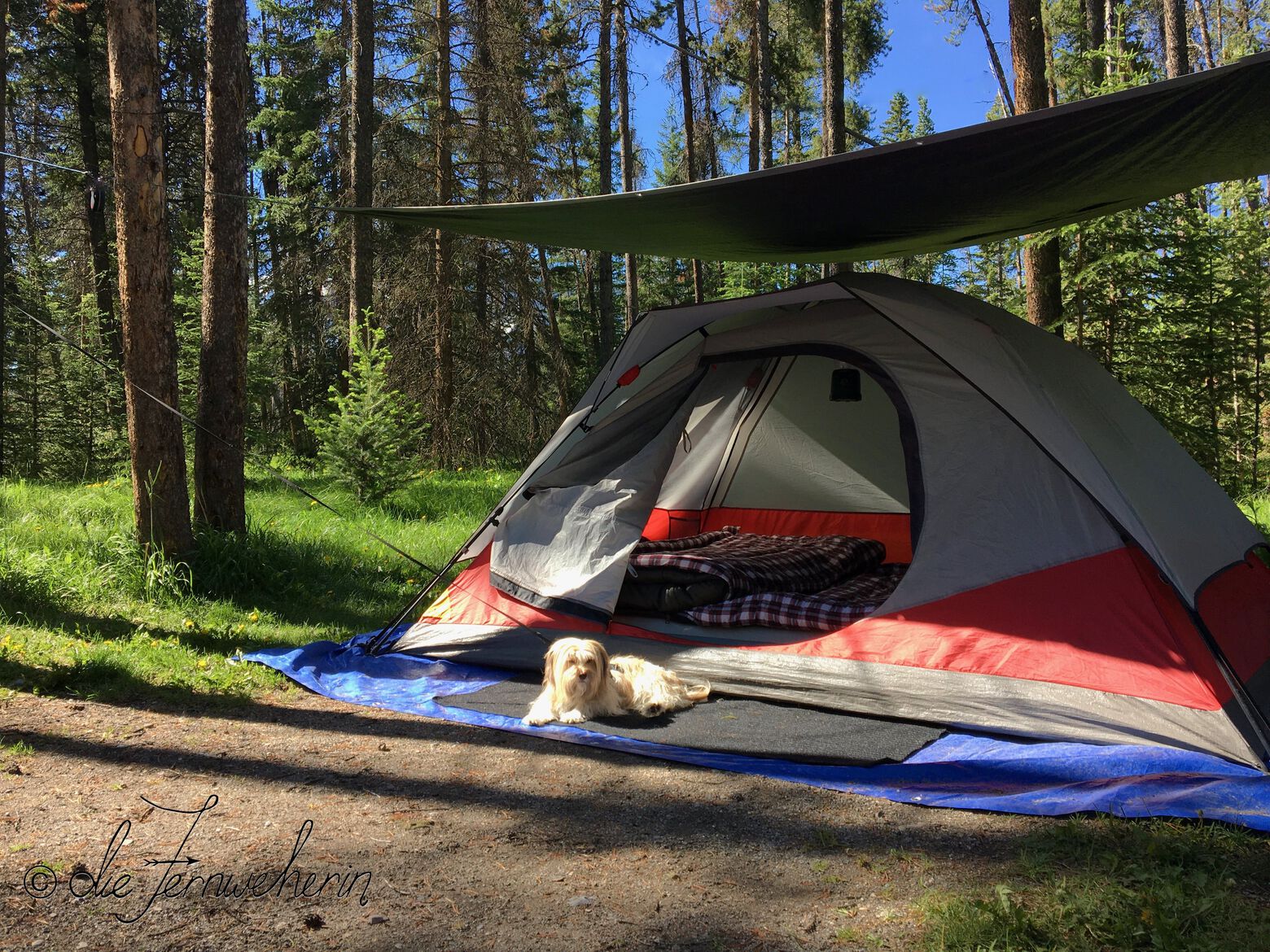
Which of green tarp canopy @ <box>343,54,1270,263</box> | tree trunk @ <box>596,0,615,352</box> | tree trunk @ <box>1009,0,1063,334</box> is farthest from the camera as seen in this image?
tree trunk @ <box>596,0,615,352</box>

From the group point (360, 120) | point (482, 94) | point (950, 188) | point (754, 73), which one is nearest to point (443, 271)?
point (360, 120)

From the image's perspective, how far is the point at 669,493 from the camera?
573cm

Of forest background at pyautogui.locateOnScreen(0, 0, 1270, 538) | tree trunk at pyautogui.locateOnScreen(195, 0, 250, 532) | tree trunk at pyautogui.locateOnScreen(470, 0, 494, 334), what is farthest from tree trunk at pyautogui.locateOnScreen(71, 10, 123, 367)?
tree trunk at pyautogui.locateOnScreen(195, 0, 250, 532)

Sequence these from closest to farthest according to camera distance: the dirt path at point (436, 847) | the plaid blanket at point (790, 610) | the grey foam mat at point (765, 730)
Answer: the dirt path at point (436, 847), the grey foam mat at point (765, 730), the plaid blanket at point (790, 610)

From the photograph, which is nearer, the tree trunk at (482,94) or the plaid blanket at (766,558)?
the plaid blanket at (766,558)

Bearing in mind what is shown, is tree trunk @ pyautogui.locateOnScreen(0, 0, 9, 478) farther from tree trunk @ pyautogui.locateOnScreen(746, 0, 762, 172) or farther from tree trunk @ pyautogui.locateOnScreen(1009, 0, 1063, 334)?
tree trunk @ pyautogui.locateOnScreen(746, 0, 762, 172)

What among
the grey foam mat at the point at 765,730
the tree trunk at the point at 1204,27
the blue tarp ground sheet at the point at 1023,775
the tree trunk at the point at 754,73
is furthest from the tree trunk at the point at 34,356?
the tree trunk at the point at 1204,27

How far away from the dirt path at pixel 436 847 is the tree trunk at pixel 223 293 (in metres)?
2.31

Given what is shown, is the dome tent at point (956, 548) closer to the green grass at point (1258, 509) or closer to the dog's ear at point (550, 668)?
the dog's ear at point (550, 668)

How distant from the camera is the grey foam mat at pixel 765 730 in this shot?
3.07 metres

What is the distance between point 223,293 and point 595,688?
11.6 feet

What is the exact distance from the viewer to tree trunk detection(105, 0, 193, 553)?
4.61 meters

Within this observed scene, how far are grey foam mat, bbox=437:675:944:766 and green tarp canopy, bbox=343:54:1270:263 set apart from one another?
1990 mm

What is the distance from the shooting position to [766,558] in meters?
4.40
